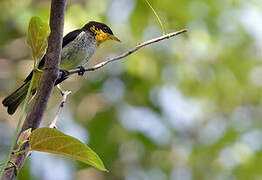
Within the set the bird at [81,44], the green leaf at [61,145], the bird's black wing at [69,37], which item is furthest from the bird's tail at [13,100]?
the green leaf at [61,145]

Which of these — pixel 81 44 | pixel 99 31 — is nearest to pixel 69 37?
pixel 81 44

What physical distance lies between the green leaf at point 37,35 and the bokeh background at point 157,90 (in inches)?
132

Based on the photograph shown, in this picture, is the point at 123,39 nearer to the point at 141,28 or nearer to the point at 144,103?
the point at 141,28

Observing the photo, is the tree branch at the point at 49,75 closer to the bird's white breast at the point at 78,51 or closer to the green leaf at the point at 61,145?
the green leaf at the point at 61,145

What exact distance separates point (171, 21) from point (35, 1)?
4.52ft

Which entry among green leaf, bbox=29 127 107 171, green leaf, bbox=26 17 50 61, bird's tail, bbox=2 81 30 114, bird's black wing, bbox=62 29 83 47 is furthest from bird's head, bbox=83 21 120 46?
green leaf, bbox=29 127 107 171

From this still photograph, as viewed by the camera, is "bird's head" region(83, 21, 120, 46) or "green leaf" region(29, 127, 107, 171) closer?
"green leaf" region(29, 127, 107, 171)

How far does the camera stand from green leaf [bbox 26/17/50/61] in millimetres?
1442

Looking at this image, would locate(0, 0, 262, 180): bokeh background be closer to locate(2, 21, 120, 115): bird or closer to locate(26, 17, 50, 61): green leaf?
locate(2, 21, 120, 115): bird

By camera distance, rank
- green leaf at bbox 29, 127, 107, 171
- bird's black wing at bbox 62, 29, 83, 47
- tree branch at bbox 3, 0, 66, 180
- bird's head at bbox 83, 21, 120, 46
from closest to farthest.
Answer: green leaf at bbox 29, 127, 107, 171 → tree branch at bbox 3, 0, 66, 180 → bird's black wing at bbox 62, 29, 83, 47 → bird's head at bbox 83, 21, 120, 46

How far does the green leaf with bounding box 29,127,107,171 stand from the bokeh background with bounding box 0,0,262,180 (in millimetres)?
3559

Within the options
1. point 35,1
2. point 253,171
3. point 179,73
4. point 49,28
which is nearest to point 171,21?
point 179,73

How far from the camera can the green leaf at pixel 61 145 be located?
1287mm

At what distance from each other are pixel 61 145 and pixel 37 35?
343 mm
